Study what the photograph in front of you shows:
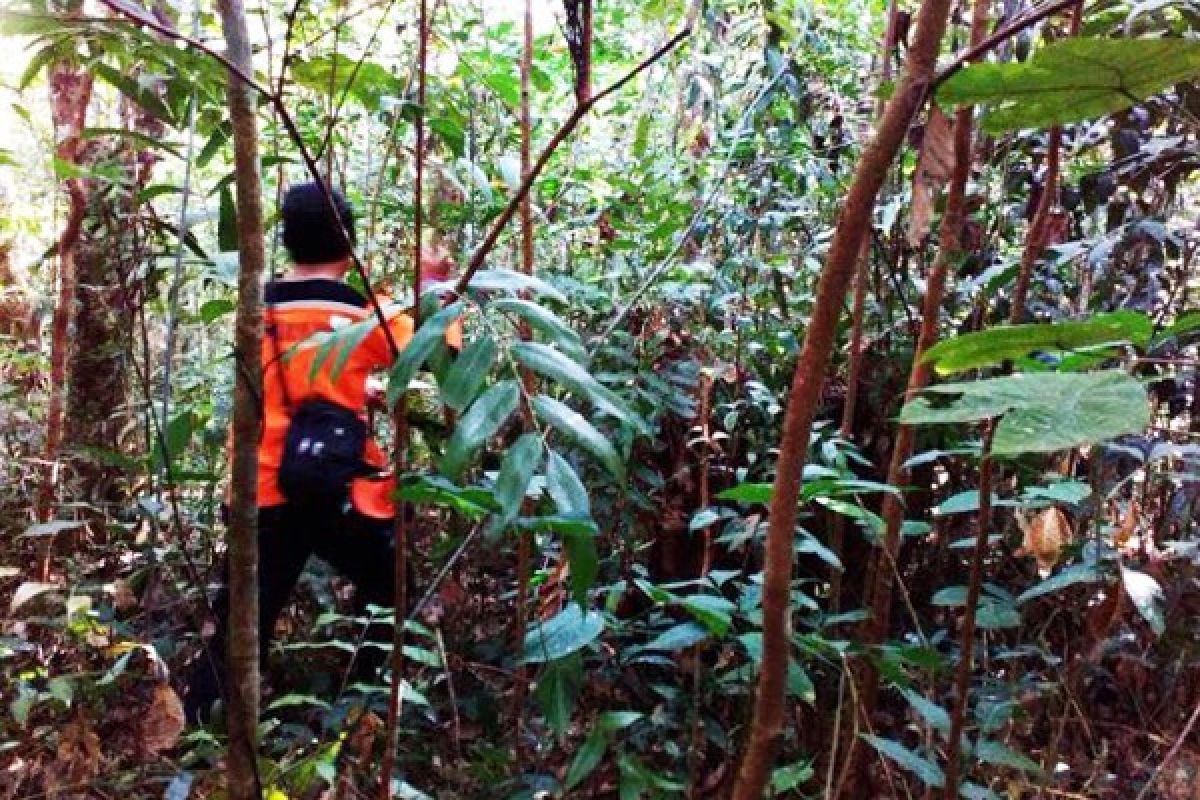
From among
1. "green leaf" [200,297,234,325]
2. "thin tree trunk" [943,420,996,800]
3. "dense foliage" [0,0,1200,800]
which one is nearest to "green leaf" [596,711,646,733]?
"dense foliage" [0,0,1200,800]

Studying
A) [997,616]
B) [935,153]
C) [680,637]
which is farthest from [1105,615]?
[935,153]

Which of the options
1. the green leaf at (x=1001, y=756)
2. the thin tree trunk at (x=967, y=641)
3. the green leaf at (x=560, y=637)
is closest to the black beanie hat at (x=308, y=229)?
the green leaf at (x=560, y=637)

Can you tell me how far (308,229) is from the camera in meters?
2.14

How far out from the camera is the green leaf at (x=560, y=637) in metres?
1.37

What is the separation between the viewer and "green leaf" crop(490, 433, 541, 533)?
953mm

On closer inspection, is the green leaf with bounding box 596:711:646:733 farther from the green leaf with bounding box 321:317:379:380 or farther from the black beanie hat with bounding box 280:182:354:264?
the black beanie hat with bounding box 280:182:354:264

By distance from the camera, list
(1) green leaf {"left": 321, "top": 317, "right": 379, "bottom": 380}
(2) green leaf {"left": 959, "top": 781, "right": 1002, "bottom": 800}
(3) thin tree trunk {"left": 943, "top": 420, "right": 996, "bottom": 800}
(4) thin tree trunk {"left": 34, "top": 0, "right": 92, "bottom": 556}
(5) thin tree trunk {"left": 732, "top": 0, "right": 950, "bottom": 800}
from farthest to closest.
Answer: (4) thin tree trunk {"left": 34, "top": 0, "right": 92, "bottom": 556}
(2) green leaf {"left": 959, "top": 781, "right": 1002, "bottom": 800}
(3) thin tree trunk {"left": 943, "top": 420, "right": 996, "bottom": 800}
(1) green leaf {"left": 321, "top": 317, "right": 379, "bottom": 380}
(5) thin tree trunk {"left": 732, "top": 0, "right": 950, "bottom": 800}

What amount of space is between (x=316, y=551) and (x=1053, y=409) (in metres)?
2.12

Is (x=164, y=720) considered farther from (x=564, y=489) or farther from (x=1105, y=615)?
(x=1105, y=615)

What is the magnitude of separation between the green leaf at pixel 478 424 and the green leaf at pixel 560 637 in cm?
43

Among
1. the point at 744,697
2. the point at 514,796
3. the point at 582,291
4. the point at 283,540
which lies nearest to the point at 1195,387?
the point at 744,697

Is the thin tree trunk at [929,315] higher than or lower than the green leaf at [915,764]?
higher

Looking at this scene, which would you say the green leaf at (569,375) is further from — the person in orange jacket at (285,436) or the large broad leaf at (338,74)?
the person in orange jacket at (285,436)

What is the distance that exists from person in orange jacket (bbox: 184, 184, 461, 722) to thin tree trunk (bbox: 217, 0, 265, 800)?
2.28ft
